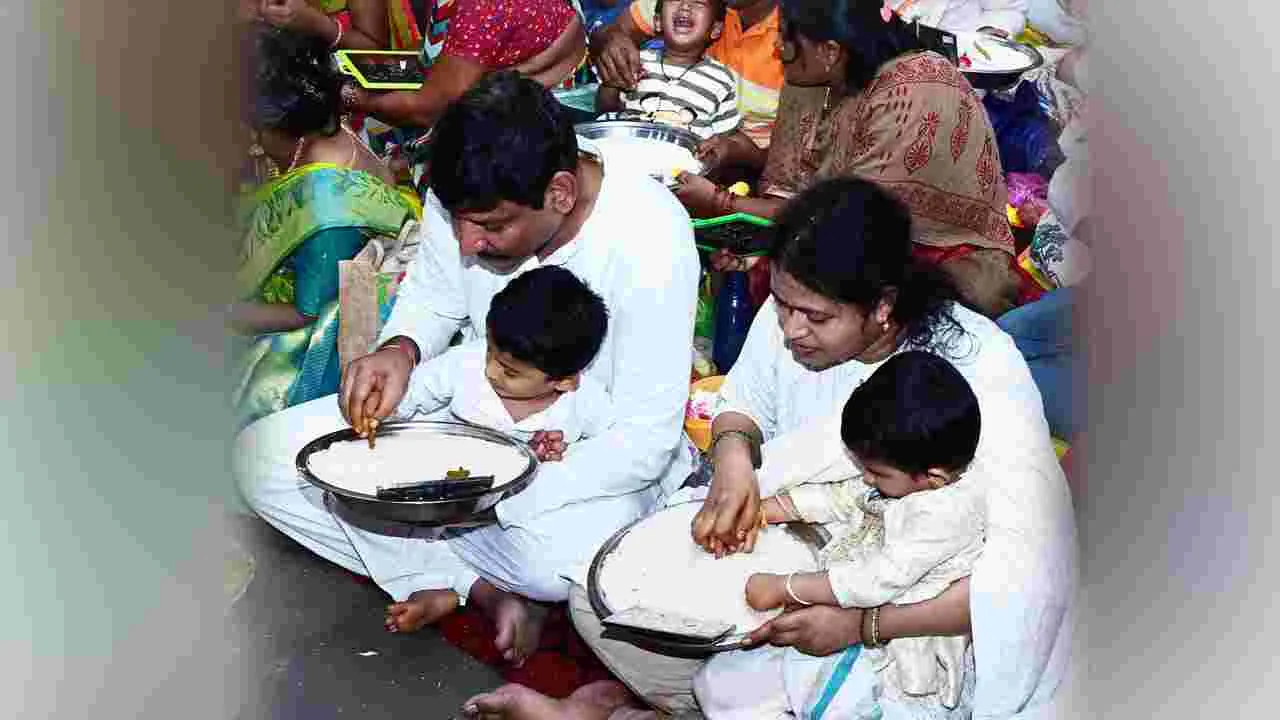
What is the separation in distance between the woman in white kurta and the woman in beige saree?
0.65 metres

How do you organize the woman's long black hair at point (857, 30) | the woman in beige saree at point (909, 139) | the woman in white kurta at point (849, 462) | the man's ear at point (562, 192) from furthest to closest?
the woman's long black hair at point (857, 30) < the woman in beige saree at point (909, 139) < the man's ear at point (562, 192) < the woman in white kurta at point (849, 462)

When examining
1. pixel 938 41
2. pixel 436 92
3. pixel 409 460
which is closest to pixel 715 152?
pixel 938 41

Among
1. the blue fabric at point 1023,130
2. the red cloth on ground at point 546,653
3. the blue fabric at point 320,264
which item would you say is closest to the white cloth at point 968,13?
the blue fabric at point 1023,130

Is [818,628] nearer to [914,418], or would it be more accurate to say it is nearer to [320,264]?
[914,418]

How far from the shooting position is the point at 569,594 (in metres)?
2.49

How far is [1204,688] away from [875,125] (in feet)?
7.28

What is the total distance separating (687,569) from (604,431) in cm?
47

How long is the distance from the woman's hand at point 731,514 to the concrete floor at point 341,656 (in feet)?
2.08

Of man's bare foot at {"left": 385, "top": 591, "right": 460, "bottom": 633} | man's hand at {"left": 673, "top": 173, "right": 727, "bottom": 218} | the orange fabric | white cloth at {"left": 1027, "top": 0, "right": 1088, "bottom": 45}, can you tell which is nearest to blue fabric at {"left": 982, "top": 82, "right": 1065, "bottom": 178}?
white cloth at {"left": 1027, "top": 0, "right": 1088, "bottom": 45}

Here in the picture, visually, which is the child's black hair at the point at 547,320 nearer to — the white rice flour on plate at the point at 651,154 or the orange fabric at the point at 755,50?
the white rice flour on plate at the point at 651,154

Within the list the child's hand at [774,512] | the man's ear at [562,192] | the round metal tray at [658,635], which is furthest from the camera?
the man's ear at [562,192]

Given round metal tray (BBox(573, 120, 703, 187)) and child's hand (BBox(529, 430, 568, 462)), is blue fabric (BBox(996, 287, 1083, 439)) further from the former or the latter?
child's hand (BBox(529, 430, 568, 462))

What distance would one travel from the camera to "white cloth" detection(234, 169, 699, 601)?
2.52 m

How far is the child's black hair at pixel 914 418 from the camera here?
1.96 meters
